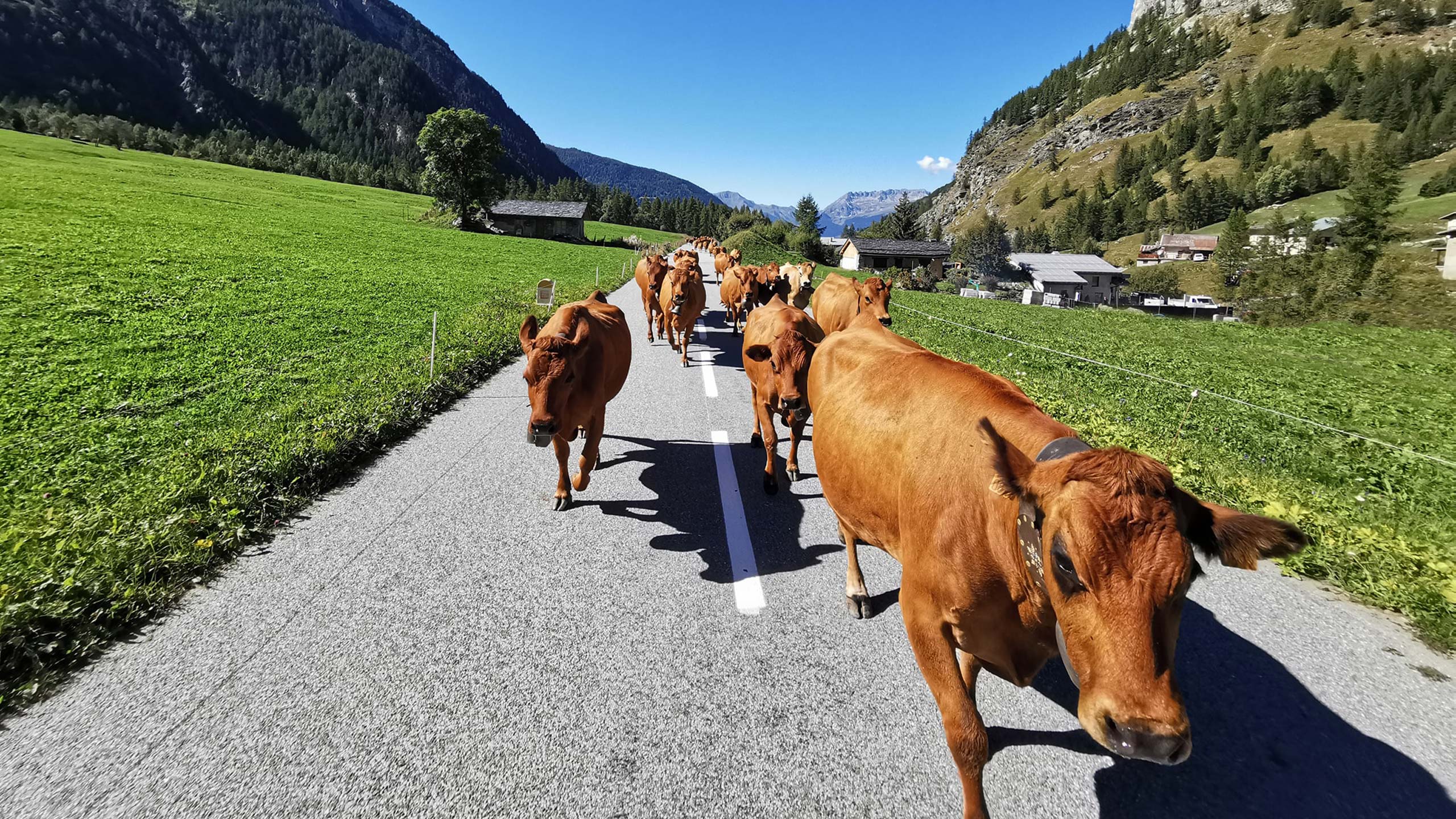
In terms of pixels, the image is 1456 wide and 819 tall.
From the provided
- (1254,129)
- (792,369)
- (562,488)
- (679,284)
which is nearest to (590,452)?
(562,488)

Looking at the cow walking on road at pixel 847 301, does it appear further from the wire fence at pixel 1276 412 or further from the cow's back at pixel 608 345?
the cow's back at pixel 608 345

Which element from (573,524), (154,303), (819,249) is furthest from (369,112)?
(573,524)

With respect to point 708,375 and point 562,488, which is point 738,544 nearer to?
point 562,488

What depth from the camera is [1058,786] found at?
278 cm

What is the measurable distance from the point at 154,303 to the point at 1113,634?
2026 cm

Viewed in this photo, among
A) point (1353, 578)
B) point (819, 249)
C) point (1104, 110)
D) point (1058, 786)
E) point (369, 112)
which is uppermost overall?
point (1104, 110)

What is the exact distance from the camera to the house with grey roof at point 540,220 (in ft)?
266

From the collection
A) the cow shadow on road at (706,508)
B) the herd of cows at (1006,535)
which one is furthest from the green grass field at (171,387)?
the cow shadow on road at (706,508)

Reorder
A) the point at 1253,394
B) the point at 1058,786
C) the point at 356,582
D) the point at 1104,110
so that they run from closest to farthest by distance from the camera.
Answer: the point at 1058,786, the point at 356,582, the point at 1253,394, the point at 1104,110

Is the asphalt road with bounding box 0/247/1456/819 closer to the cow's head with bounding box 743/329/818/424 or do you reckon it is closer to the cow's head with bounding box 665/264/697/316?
the cow's head with bounding box 743/329/818/424

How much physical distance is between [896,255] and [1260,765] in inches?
3836

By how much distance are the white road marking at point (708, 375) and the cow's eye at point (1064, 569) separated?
28.0 ft

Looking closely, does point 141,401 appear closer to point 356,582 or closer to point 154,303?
point 356,582

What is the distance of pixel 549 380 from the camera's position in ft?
17.3
